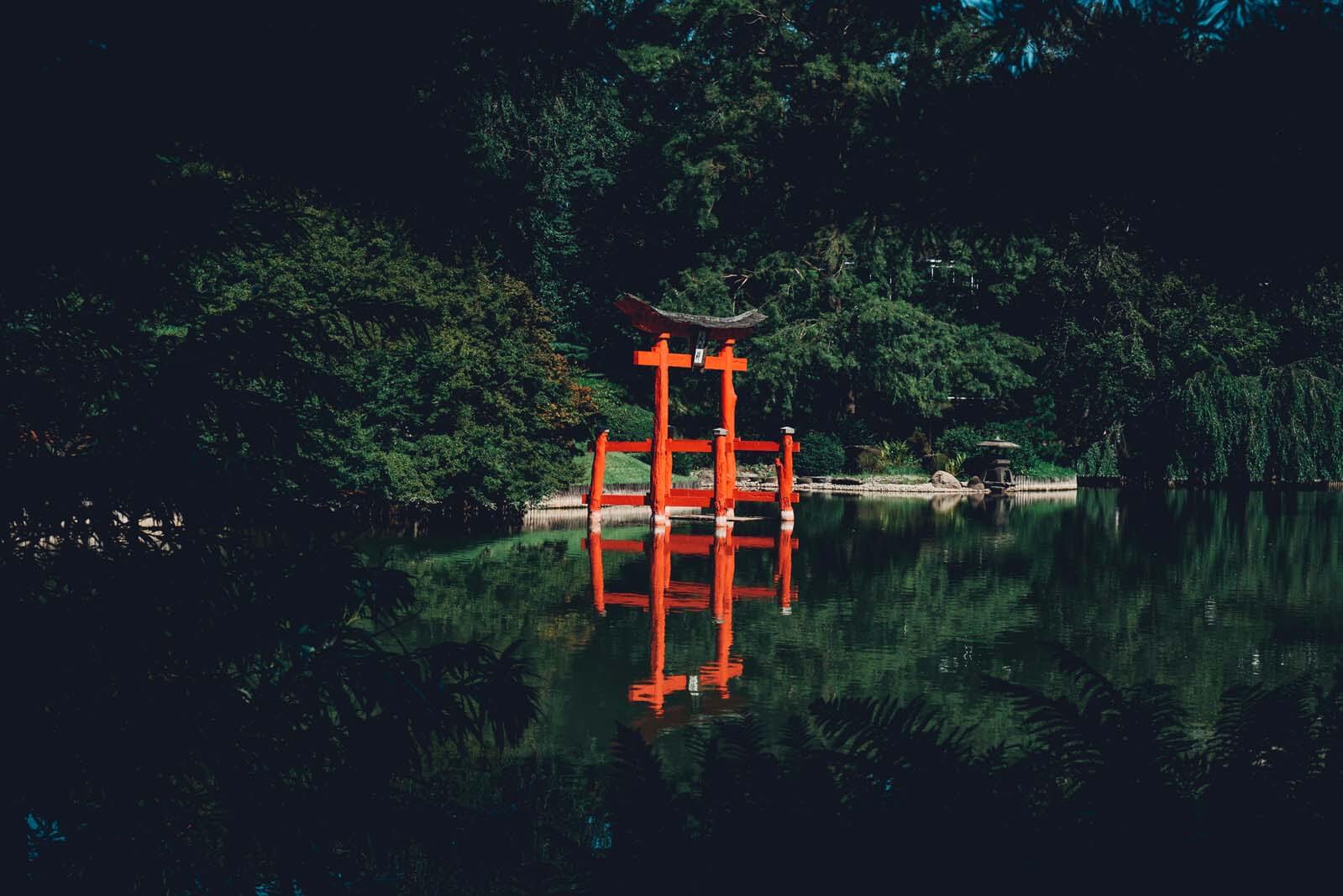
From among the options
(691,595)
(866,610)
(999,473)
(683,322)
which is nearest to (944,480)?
(999,473)

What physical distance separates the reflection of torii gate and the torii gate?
0.83 meters

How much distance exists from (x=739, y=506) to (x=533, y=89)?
26886 millimetres

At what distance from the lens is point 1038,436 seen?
136 ft

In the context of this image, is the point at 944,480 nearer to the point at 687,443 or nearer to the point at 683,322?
the point at 683,322

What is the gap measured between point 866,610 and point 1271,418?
24.0 m

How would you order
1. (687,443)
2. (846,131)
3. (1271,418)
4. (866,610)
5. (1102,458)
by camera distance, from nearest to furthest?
(846,131) → (866,610) → (687,443) → (1271,418) → (1102,458)

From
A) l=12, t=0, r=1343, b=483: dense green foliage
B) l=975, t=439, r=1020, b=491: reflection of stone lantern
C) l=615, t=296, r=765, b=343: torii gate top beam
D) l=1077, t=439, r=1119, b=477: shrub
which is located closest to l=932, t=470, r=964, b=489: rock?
l=975, t=439, r=1020, b=491: reflection of stone lantern

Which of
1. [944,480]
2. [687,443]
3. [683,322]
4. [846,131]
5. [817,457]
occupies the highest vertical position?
[683,322]

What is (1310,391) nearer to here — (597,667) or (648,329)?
(648,329)

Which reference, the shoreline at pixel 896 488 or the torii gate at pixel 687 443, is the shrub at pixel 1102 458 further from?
the torii gate at pixel 687 443

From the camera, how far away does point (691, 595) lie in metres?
17.1

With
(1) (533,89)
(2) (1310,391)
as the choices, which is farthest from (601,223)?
(1) (533,89)

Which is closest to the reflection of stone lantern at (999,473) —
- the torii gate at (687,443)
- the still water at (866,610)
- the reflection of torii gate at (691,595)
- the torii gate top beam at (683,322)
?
the still water at (866,610)

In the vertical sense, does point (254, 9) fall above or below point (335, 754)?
above
